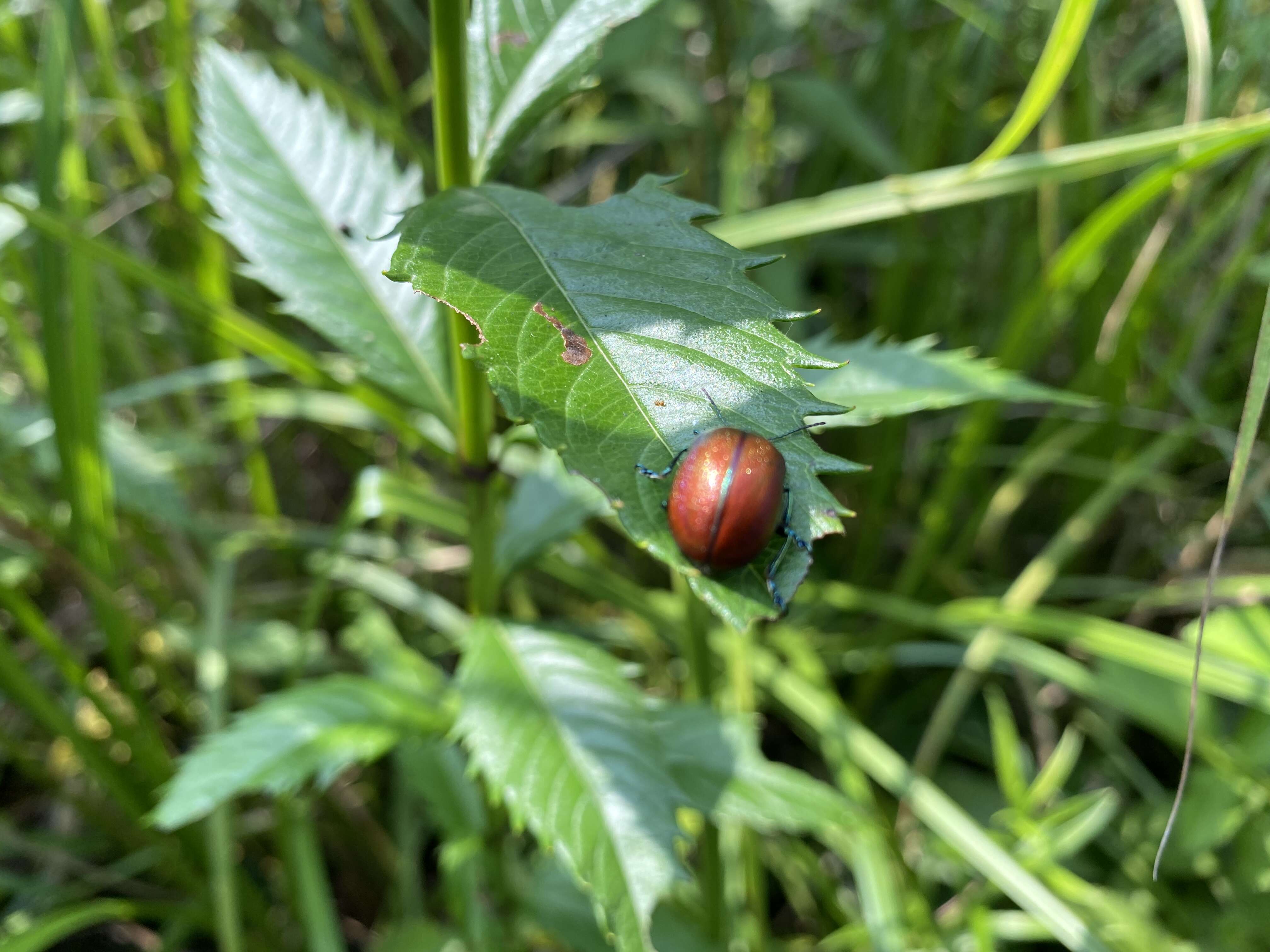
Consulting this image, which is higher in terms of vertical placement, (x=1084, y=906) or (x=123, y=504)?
(x=123, y=504)

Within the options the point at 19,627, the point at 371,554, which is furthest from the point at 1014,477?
the point at 19,627

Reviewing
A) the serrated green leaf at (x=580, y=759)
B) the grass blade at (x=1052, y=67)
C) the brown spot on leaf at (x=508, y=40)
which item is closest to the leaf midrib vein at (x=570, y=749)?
the serrated green leaf at (x=580, y=759)

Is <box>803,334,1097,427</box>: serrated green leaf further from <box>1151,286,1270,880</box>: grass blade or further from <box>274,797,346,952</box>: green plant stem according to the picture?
<box>274,797,346,952</box>: green plant stem

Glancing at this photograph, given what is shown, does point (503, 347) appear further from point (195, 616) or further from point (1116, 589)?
point (1116, 589)

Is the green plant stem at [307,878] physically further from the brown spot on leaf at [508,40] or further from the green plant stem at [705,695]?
the brown spot on leaf at [508,40]

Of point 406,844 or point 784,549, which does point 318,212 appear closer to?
point 784,549

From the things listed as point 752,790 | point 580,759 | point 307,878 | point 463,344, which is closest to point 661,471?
point 463,344
